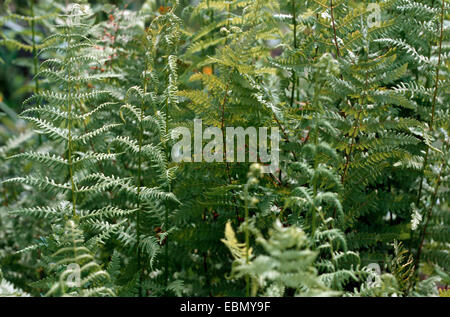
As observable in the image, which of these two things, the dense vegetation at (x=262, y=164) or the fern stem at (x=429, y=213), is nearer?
the dense vegetation at (x=262, y=164)

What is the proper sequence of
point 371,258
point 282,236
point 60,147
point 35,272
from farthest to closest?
point 60,147
point 35,272
point 371,258
point 282,236

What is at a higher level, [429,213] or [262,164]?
[262,164]

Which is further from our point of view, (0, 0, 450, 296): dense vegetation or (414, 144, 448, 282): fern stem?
(414, 144, 448, 282): fern stem

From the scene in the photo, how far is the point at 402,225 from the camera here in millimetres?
A: 1661

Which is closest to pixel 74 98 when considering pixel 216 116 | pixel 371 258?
pixel 216 116

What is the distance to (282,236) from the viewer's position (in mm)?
1056

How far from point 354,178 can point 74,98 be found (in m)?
0.99

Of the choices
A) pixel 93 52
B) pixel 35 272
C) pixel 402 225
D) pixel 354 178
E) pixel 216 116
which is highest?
pixel 93 52

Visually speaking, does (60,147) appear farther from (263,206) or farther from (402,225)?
(402,225)

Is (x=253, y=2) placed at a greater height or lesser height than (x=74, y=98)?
greater

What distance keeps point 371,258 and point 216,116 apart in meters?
0.71
